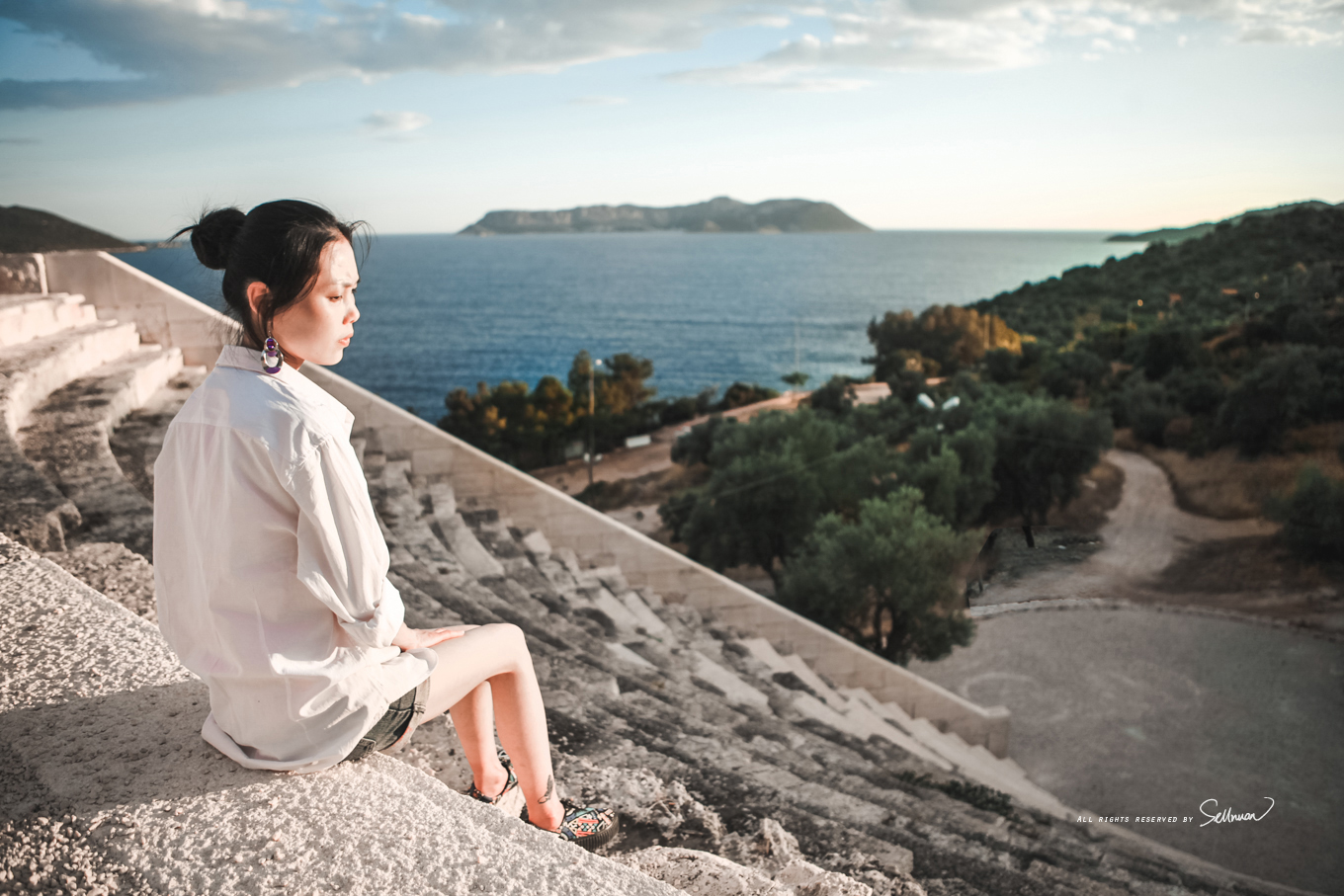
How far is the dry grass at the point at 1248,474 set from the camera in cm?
1623

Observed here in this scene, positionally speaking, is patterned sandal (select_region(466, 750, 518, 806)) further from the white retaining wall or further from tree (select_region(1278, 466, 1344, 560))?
tree (select_region(1278, 466, 1344, 560))

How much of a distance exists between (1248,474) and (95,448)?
769 inches

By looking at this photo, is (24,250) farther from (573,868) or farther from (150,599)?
(573,868)

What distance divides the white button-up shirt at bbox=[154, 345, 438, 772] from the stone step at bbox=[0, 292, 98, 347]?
4432 millimetres

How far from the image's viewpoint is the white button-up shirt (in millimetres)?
1392

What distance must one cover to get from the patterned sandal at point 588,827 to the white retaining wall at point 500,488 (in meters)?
4.11

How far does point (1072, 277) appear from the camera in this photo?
124 ft

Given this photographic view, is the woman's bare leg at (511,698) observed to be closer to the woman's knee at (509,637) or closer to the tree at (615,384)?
the woman's knee at (509,637)

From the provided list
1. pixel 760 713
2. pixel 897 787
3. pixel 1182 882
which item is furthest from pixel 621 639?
pixel 1182 882

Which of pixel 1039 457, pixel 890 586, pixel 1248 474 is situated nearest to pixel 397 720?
pixel 890 586

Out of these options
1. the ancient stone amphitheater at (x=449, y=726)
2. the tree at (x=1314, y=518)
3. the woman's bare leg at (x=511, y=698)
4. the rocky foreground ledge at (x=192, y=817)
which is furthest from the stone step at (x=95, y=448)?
the tree at (x=1314, y=518)

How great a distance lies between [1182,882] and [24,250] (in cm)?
845

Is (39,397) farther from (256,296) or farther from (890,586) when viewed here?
(890,586)

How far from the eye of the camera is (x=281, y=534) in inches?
57.0
